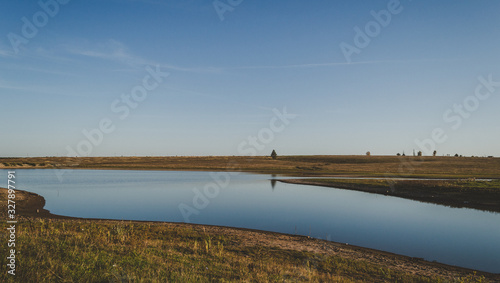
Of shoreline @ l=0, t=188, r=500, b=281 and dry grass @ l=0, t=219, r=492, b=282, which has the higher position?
dry grass @ l=0, t=219, r=492, b=282

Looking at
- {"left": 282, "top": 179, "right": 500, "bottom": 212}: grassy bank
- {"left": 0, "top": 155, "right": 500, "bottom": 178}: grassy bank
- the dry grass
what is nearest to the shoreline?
the dry grass

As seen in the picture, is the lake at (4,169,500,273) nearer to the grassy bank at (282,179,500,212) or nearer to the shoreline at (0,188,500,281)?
the shoreline at (0,188,500,281)

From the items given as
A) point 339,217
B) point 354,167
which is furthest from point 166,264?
point 354,167

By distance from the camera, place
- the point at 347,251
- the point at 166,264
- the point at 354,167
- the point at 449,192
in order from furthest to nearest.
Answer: the point at 354,167
the point at 449,192
the point at 347,251
the point at 166,264

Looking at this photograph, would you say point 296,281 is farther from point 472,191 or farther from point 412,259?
point 472,191

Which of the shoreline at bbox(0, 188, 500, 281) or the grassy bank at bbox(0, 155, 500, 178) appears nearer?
the shoreline at bbox(0, 188, 500, 281)

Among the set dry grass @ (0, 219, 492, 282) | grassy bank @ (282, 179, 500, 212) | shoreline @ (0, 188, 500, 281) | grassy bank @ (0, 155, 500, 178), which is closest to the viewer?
dry grass @ (0, 219, 492, 282)

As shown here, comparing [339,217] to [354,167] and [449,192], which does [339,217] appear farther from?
[354,167]

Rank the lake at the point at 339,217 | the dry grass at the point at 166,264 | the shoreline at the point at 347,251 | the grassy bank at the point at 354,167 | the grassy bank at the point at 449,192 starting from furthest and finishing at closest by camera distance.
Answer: the grassy bank at the point at 354,167 → the grassy bank at the point at 449,192 → the lake at the point at 339,217 → the shoreline at the point at 347,251 → the dry grass at the point at 166,264

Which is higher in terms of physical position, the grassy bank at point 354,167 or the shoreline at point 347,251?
the grassy bank at point 354,167

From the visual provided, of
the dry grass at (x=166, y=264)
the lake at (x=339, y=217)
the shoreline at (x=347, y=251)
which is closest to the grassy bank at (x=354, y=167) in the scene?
the lake at (x=339, y=217)

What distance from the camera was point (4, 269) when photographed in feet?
24.3

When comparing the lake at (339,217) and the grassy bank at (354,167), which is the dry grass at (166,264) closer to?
the lake at (339,217)

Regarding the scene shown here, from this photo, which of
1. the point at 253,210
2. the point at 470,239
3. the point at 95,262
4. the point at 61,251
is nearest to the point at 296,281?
the point at 95,262
